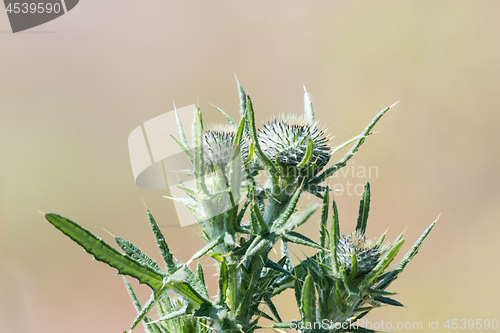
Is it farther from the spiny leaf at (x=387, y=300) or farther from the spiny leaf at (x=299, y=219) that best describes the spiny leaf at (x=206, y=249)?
the spiny leaf at (x=387, y=300)

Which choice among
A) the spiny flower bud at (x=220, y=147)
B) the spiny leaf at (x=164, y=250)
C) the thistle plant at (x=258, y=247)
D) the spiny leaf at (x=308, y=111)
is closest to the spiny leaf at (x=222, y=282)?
the thistle plant at (x=258, y=247)

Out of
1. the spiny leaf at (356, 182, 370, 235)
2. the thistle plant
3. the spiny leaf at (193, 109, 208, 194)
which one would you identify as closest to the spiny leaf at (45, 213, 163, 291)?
the thistle plant

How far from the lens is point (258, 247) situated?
0.86m

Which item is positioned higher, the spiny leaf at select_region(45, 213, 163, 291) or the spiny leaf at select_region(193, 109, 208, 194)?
the spiny leaf at select_region(193, 109, 208, 194)

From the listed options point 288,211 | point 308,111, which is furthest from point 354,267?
point 308,111

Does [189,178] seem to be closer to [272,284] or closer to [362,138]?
[272,284]

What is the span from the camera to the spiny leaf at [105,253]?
707 millimetres

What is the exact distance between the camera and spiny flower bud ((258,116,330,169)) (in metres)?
1.04

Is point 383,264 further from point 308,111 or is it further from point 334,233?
point 308,111

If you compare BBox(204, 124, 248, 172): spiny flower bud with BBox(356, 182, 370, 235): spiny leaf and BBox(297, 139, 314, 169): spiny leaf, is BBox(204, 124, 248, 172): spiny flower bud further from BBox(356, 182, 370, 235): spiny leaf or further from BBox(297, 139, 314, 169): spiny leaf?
BBox(356, 182, 370, 235): spiny leaf

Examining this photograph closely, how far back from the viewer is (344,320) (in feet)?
3.30

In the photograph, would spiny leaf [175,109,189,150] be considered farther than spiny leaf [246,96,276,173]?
Yes

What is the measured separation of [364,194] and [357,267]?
0.23 meters

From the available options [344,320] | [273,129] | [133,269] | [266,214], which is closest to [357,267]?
[344,320]
